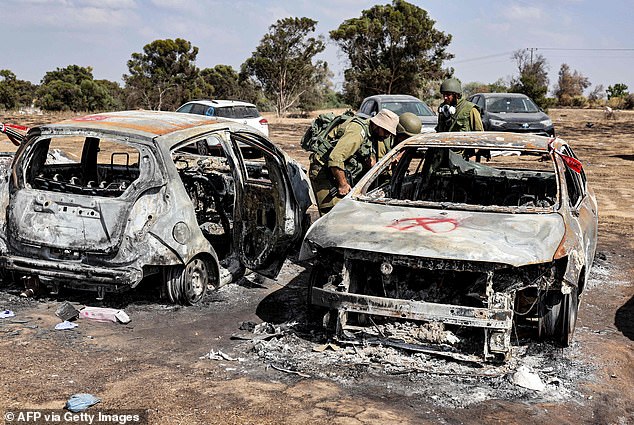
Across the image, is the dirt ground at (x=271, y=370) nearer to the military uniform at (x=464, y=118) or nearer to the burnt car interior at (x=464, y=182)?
the burnt car interior at (x=464, y=182)

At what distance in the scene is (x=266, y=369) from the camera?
16.9 feet

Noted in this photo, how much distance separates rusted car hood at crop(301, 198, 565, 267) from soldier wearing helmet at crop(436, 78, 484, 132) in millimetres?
3265

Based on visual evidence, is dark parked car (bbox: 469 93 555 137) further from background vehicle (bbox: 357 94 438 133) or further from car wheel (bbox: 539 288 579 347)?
car wheel (bbox: 539 288 579 347)

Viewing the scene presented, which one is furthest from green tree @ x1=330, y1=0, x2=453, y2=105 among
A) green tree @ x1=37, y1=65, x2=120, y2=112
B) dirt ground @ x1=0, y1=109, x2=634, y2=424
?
dirt ground @ x1=0, y1=109, x2=634, y2=424

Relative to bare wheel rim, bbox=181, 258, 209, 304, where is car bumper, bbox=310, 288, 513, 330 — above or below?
above

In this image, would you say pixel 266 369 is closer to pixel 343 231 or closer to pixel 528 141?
pixel 343 231

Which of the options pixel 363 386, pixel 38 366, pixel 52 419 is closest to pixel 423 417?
pixel 363 386

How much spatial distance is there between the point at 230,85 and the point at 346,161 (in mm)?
39005

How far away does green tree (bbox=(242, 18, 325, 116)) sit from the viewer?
4341 cm

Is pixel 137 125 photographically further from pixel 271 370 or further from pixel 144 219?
pixel 271 370

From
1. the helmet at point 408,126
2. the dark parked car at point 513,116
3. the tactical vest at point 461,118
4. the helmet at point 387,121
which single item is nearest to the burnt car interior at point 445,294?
the helmet at point 387,121

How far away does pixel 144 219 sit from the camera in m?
6.18

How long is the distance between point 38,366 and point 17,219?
1765mm

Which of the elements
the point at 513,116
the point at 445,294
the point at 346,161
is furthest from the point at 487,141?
the point at 513,116
